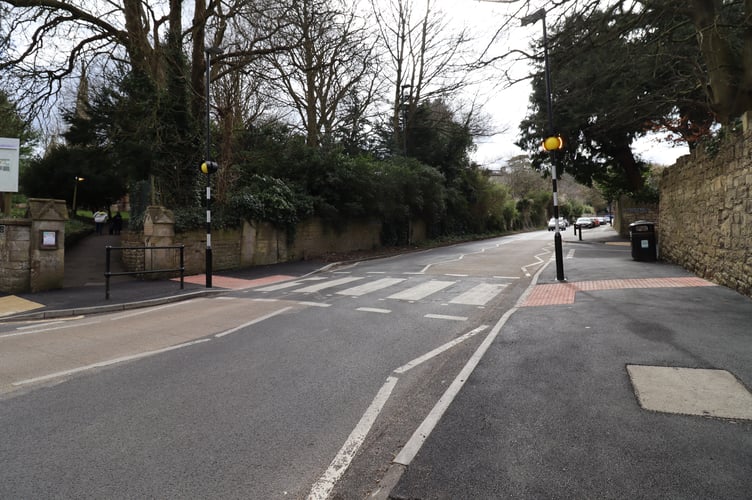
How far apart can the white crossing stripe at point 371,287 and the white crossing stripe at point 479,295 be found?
227 centimetres

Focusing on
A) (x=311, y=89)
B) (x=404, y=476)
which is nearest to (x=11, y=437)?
(x=404, y=476)

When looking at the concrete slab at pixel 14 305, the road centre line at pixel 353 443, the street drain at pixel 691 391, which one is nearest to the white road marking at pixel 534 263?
the street drain at pixel 691 391

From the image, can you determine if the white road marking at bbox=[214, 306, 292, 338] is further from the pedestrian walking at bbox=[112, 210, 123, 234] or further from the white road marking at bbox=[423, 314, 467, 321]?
the pedestrian walking at bbox=[112, 210, 123, 234]

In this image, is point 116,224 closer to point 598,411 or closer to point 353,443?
point 353,443

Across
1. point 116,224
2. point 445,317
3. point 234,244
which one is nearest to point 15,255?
point 234,244

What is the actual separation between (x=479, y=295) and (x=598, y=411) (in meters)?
6.00

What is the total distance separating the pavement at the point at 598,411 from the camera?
2420mm

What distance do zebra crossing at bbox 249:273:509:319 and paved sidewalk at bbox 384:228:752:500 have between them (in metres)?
2.78

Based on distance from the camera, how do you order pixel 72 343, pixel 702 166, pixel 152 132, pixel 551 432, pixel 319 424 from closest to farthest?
pixel 551 432, pixel 319 424, pixel 72 343, pixel 702 166, pixel 152 132

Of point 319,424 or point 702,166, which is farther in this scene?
point 702,166

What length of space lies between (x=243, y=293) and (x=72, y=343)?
4.75 metres

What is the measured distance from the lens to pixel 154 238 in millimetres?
12992

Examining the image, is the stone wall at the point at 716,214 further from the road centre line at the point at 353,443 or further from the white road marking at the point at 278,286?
the white road marking at the point at 278,286

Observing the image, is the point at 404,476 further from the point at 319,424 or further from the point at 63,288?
the point at 63,288
